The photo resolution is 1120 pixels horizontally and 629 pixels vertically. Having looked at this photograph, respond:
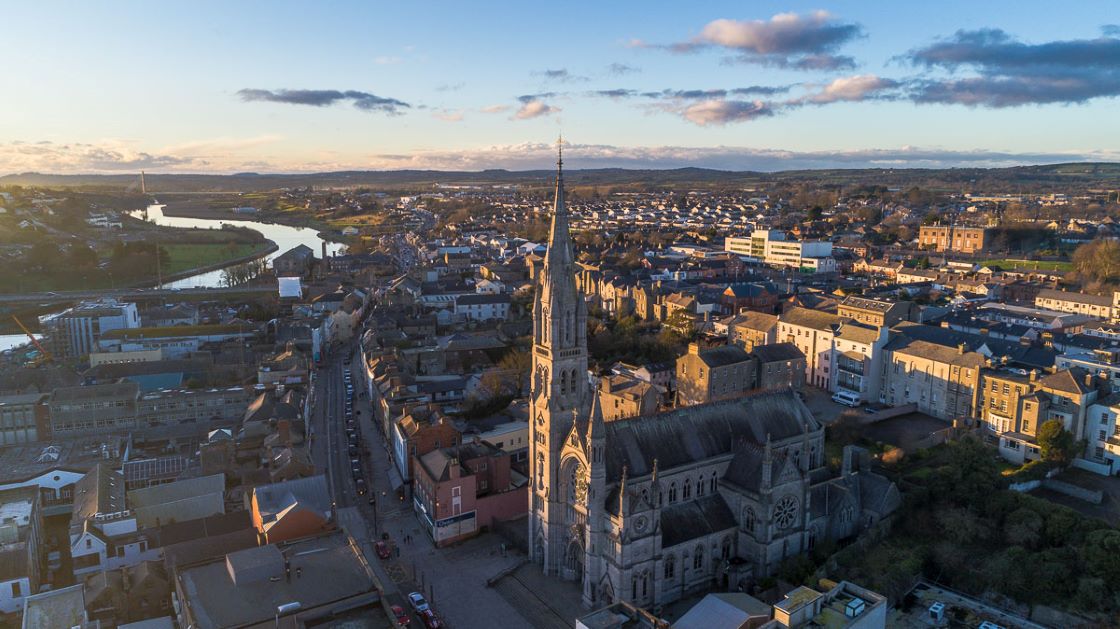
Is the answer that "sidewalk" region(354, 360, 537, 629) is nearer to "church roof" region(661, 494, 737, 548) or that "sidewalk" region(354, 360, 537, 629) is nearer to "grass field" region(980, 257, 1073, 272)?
"church roof" region(661, 494, 737, 548)

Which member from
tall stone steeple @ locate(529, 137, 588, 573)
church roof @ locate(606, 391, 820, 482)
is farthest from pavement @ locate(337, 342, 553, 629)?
church roof @ locate(606, 391, 820, 482)

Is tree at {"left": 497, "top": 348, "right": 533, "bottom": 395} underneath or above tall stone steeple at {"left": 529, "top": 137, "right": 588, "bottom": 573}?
underneath

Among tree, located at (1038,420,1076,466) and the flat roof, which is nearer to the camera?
the flat roof

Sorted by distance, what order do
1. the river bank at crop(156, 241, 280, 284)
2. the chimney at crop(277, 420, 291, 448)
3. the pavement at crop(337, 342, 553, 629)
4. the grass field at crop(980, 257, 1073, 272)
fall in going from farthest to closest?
the river bank at crop(156, 241, 280, 284) < the grass field at crop(980, 257, 1073, 272) < the chimney at crop(277, 420, 291, 448) < the pavement at crop(337, 342, 553, 629)

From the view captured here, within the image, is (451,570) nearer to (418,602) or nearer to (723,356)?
(418,602)

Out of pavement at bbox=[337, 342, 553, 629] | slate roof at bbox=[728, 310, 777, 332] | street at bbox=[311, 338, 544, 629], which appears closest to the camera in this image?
pavement at bbox=[337, 342, 553, 629]

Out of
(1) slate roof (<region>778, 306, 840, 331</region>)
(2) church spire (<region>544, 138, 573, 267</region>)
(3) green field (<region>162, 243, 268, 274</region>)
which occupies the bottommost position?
(3) green field (<region>162, 243, 268, 274</region>)

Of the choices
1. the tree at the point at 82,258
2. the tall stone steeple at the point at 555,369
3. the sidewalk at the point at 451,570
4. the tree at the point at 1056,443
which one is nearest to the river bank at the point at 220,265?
the tree at the point at 82,258

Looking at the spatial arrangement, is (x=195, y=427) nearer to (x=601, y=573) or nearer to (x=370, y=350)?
(x=370, y=350)
